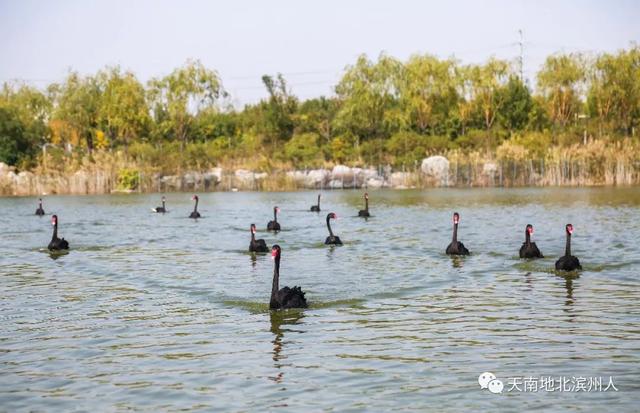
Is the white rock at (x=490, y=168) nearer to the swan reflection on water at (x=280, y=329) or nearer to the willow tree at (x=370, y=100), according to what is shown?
the willow tree at (x=370, y=100)

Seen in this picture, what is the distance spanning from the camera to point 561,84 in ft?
297

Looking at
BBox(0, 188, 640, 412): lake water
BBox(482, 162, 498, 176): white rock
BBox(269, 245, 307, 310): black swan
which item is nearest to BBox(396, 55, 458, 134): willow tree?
BBox(482, 162, 498, 176): white rock

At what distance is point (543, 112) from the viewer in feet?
305

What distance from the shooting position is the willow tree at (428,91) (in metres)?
92.0

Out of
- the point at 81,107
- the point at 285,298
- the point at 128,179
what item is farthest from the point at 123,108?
the point at 285,298

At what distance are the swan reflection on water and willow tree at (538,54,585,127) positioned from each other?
78.8 m

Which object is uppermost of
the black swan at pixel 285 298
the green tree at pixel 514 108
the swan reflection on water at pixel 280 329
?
the green tree at pixel 514 108

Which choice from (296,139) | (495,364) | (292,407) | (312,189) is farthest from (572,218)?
(296,139)

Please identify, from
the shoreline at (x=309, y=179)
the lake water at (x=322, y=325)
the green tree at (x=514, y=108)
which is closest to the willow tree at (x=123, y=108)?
the shoreline at (x=309, y=179)

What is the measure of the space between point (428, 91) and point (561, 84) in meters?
13.8

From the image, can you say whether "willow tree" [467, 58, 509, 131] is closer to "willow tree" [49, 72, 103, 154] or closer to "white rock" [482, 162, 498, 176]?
"white rock" [482, 162, 498, 176]

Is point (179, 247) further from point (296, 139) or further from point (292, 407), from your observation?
point (296, 139)

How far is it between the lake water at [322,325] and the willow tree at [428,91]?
2435 inches

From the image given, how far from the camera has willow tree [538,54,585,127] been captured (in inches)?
3516
